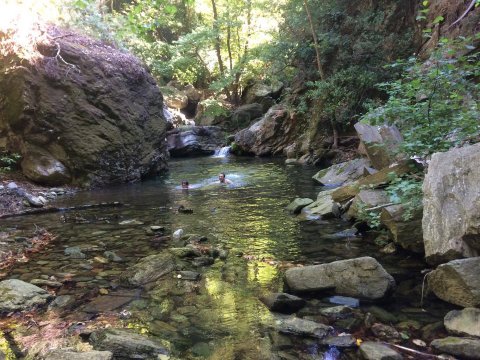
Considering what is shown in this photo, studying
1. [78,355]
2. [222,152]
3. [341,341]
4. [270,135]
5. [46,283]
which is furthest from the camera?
[222,152]

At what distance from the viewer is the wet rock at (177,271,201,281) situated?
15.1ft

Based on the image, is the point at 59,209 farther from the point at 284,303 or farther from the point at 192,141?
the point at 192,141

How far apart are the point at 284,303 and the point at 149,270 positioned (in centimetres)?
181

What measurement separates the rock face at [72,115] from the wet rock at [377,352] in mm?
10799

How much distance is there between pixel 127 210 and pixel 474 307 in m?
7.02

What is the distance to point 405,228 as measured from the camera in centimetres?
496

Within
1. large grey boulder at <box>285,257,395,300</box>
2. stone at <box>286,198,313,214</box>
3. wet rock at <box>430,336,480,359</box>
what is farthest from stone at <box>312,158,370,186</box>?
Result: wet rock at <box>430,336,480,359</box>

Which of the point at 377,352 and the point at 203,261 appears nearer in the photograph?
the point at 377,352

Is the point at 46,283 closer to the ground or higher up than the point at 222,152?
closer to the ground

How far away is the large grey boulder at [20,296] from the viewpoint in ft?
12.3

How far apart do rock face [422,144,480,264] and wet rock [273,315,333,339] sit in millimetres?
1484

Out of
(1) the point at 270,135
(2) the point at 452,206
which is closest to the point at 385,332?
(2) the point at 452,206

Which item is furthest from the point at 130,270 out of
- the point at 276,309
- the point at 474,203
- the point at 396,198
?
the point at 474,203

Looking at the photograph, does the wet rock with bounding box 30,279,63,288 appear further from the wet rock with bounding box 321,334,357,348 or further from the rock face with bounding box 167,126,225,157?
the rock face with bounding box 167,126,225,157
